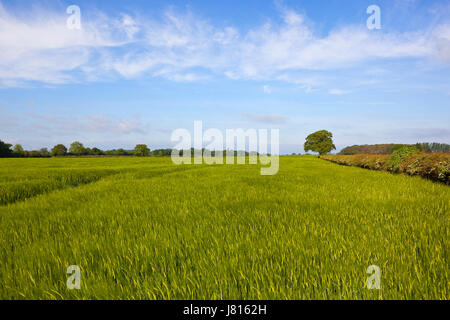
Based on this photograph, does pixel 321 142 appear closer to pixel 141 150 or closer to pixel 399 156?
pixel 399 156

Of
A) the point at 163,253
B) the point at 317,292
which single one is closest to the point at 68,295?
the point at 163,253

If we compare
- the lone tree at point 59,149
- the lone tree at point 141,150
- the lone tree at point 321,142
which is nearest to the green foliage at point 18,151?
the lone tree at point 59,149

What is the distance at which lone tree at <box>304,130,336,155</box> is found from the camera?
7800 centimetres

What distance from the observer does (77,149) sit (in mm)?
117938

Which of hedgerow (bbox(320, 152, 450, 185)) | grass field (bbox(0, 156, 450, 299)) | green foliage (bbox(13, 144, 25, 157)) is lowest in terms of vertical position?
grass field (bbox(0, 156, 450, 299))

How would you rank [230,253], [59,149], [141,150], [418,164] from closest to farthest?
[230,253], [418,164], [141,150], [59,149]

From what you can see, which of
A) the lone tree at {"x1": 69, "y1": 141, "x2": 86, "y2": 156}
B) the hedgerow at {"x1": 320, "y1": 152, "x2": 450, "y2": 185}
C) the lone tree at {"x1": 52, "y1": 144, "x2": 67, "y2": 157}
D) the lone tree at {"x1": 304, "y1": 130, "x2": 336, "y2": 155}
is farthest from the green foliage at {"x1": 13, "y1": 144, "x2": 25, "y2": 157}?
the lone tree at {"x1": 304, "y1": 130, "x2": 336, "y2": 155}

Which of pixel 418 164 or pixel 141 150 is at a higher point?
pixel 141 150

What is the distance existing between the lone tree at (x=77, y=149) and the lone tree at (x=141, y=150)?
97.7 feet

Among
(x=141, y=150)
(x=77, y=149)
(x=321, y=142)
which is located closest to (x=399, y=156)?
(x=321, y=142)

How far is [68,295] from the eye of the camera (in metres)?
1.80

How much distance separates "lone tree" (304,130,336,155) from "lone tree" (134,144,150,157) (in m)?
89.6

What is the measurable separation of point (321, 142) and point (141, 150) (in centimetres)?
9627

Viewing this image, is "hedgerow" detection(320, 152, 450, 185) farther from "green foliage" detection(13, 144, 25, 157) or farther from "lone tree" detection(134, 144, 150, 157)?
"lone tree" detection(134, 144, 150, 157)
